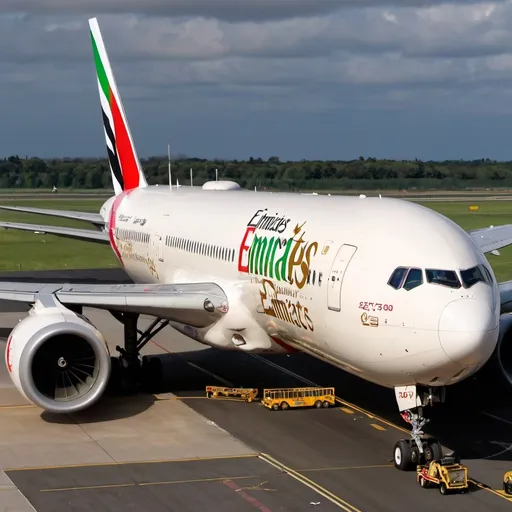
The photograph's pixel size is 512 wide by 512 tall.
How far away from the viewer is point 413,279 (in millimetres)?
16469

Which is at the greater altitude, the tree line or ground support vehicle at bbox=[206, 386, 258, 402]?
the tree line

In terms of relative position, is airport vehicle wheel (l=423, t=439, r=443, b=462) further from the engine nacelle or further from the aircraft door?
the engine nacelle

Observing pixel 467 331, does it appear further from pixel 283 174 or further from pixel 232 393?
pixel 283 174

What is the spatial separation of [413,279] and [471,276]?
875mm

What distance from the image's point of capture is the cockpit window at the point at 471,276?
16.3 meters

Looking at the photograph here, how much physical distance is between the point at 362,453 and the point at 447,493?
8.66 feet

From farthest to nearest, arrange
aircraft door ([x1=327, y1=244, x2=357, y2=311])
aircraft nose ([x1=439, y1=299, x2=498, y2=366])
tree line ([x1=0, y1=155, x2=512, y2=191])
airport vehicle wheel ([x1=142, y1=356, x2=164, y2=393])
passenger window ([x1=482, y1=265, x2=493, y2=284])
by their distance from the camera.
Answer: tree line ([x1=0, y1=155, x2=512, y2=191]) → airport vehicle wheel ([x1=142, y1=356, x2=164, y2=393]) → aircraft door ([x1=327, y1=244, x2=357, y2=311]) → passenger window ([x1=482, y1=265, x2=493, y2=284]) → aircraft nose ([x1=439, y1=299, x2=498, y2=366])

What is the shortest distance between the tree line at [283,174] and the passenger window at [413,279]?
39528 millimetres

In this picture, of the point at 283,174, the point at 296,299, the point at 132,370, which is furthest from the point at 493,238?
the point at 283,174

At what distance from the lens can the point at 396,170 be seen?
9856cm

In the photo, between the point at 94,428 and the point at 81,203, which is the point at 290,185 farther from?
the point at 94,428

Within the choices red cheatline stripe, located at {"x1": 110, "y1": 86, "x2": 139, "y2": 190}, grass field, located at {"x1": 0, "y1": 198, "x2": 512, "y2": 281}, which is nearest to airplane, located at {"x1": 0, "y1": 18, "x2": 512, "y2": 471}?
red cheatline stripe, located at {"x1": 110, "y1": 86, "x2": 139, "y2": 190}

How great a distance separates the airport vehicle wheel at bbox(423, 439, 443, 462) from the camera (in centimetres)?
1736

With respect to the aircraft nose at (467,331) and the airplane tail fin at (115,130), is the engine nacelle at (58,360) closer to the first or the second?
the aircraft nose at (467,331)
